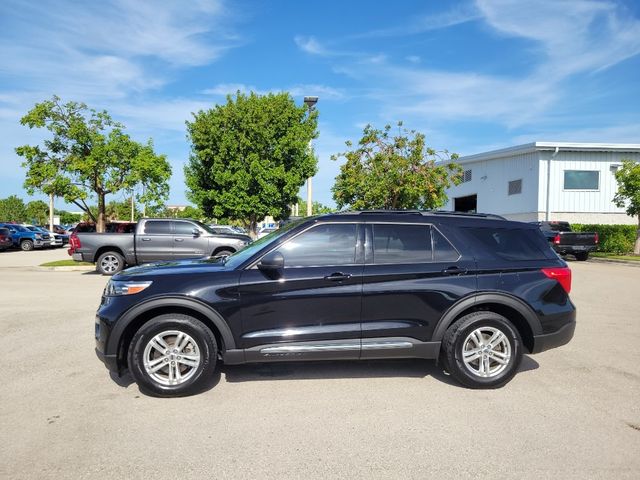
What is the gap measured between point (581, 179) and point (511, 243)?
28836 mm

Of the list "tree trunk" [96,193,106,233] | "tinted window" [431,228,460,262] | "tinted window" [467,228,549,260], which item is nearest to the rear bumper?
"tinted window" [467,228,549,260]

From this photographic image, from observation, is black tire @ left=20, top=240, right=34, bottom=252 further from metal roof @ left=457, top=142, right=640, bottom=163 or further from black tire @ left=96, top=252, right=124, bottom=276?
metal roof @ left=457, top=142, right=640, bottom=163

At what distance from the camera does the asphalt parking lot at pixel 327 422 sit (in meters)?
3.09

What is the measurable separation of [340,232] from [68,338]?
4311 millimetres

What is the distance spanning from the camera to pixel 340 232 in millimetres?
4609

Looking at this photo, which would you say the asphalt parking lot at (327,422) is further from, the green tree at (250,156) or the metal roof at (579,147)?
the metal roof at (579,147)

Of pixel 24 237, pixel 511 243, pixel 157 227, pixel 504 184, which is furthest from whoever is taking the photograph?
pixel 504 184

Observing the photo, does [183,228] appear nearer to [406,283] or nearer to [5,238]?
[406,283]

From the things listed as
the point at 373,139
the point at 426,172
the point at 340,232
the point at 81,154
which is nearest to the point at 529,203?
the point at 426,172

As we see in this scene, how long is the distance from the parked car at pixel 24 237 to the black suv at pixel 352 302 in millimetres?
27357

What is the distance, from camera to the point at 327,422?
3764 millimetres

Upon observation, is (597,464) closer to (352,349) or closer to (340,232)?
(352,349)

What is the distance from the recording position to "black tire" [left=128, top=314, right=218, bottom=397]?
13.8 ft

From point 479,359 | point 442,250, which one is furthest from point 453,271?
point 479,359
